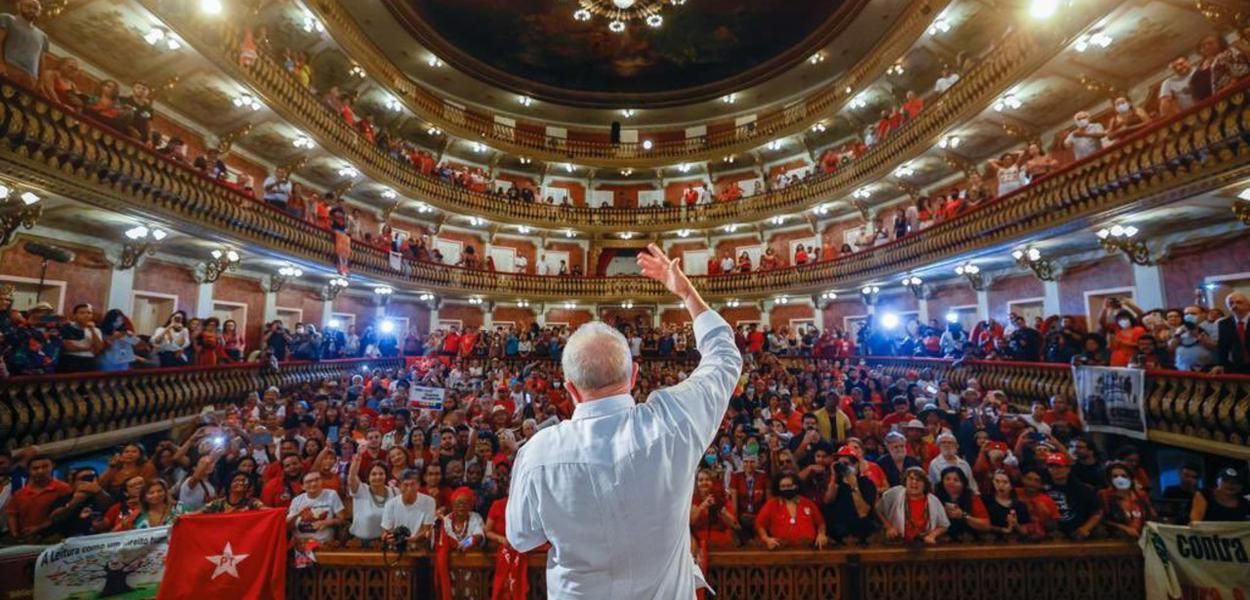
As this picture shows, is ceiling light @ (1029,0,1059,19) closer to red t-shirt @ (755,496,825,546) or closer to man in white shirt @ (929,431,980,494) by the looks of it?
man in white shirt @ (929,431,980,494)

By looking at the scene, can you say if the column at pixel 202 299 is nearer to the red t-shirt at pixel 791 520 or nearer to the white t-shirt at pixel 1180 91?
the red t-shirt at pixel 791 520

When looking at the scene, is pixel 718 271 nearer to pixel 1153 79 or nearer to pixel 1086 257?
pixel 1086 257

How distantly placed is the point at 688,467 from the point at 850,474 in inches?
159

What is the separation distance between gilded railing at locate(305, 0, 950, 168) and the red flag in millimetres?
15241

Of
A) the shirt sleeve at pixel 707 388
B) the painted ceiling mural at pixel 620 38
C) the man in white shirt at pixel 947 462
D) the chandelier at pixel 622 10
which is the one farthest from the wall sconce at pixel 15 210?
the chandelier at pixel 622 10

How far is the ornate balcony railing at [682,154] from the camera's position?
34.3ft

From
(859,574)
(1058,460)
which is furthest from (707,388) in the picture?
(1058,460)

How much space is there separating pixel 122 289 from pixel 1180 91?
20924mm

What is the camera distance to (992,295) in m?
14.3

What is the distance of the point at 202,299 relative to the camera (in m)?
13.2

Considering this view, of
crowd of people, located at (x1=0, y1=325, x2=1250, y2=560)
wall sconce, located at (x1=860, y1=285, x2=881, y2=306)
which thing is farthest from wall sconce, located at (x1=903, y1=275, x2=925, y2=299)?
crowd of people, located at (x1=0, y1=325, x2=1250, y2=560)

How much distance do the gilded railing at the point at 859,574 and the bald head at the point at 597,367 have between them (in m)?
3.29

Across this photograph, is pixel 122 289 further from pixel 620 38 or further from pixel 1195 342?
pixel 1195 342

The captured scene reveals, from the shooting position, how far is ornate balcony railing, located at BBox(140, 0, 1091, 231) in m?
10.4
